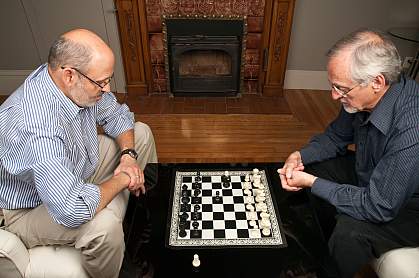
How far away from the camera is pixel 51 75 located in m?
1.13

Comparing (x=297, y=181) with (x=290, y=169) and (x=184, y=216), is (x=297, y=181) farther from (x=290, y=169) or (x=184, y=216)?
(x=184, y=216)

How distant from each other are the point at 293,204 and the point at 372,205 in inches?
13.2

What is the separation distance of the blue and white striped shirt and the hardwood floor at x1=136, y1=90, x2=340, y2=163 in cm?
107

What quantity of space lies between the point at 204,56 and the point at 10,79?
1.86 meters

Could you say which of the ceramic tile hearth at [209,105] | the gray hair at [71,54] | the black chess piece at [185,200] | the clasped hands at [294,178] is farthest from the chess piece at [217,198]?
the ceramic tile hearth at [209,105]

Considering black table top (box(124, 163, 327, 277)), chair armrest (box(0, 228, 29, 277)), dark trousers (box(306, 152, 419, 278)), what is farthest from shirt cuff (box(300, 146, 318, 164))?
chair armrest (box(0, 228, 29, 277))

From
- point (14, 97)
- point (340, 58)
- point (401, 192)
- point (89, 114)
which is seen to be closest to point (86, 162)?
point (89, 114)

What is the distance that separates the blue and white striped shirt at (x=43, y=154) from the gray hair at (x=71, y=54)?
89mm

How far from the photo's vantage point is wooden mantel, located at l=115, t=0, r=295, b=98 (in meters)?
2.61

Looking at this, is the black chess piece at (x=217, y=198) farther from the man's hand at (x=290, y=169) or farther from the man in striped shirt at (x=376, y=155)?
the man in striped shirt at (x=376, y=155)

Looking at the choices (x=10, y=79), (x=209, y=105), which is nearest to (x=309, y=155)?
(x=209, y=105)

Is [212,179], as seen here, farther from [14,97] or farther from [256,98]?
[256,98]

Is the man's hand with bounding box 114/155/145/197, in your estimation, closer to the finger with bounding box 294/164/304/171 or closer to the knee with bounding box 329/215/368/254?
the finger with bounding box 294/164/304/171

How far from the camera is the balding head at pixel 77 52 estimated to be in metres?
1.07
